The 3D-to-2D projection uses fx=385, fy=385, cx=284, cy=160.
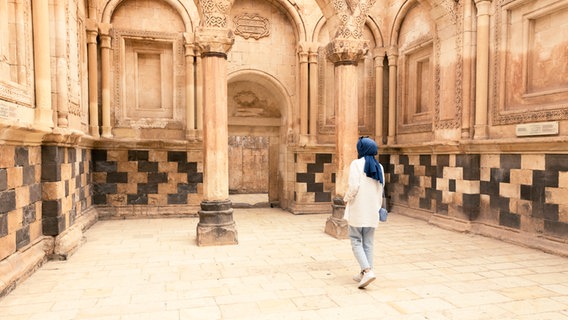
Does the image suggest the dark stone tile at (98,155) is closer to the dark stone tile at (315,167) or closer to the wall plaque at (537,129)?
the dark stone tile at (315,167)

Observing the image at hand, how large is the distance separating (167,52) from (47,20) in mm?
3884

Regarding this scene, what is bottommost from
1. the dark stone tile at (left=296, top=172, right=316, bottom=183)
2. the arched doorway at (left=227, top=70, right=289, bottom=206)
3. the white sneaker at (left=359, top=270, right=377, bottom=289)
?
the white sneaker at (left=359, top=270, right=377, bottom=289)

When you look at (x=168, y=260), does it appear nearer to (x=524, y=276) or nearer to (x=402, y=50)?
(x=524, y=276)

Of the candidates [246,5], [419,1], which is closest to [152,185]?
[246,5]

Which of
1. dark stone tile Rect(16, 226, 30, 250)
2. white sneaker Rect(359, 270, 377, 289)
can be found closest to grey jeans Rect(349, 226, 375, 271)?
white sneaker Rect(359, 270, 377, 289)

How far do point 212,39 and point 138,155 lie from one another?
12.3 ft

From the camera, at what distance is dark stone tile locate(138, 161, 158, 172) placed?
28.8 ft

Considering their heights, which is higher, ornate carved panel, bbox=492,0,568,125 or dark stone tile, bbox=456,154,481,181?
ornate carved panel, bbox=492,0,568,125

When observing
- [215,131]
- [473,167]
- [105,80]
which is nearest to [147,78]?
[105,80]

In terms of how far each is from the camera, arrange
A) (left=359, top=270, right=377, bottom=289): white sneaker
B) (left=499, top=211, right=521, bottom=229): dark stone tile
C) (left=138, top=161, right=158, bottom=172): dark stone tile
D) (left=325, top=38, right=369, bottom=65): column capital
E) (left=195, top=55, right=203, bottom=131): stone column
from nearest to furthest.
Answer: (left=359, top=270, right=377, bottom=289): white sneaker
(left=499, top=211, right=521, bottom=229): dark stone tile
(left=325, top=38, right=369, bottom=65): column capital
(left=138, top=161, right=158, bottom=172): dark stone tile
(left=195, top=55, right=203, bottom=131): stone column

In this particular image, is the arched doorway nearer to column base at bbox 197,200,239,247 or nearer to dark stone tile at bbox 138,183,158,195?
dark stone tile at bbox 138,183,158,195

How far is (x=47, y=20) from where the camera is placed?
529cm

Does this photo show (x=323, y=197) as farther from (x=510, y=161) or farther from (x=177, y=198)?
(x=510, y=161)

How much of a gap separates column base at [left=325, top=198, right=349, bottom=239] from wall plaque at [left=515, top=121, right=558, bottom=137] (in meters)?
3.18
